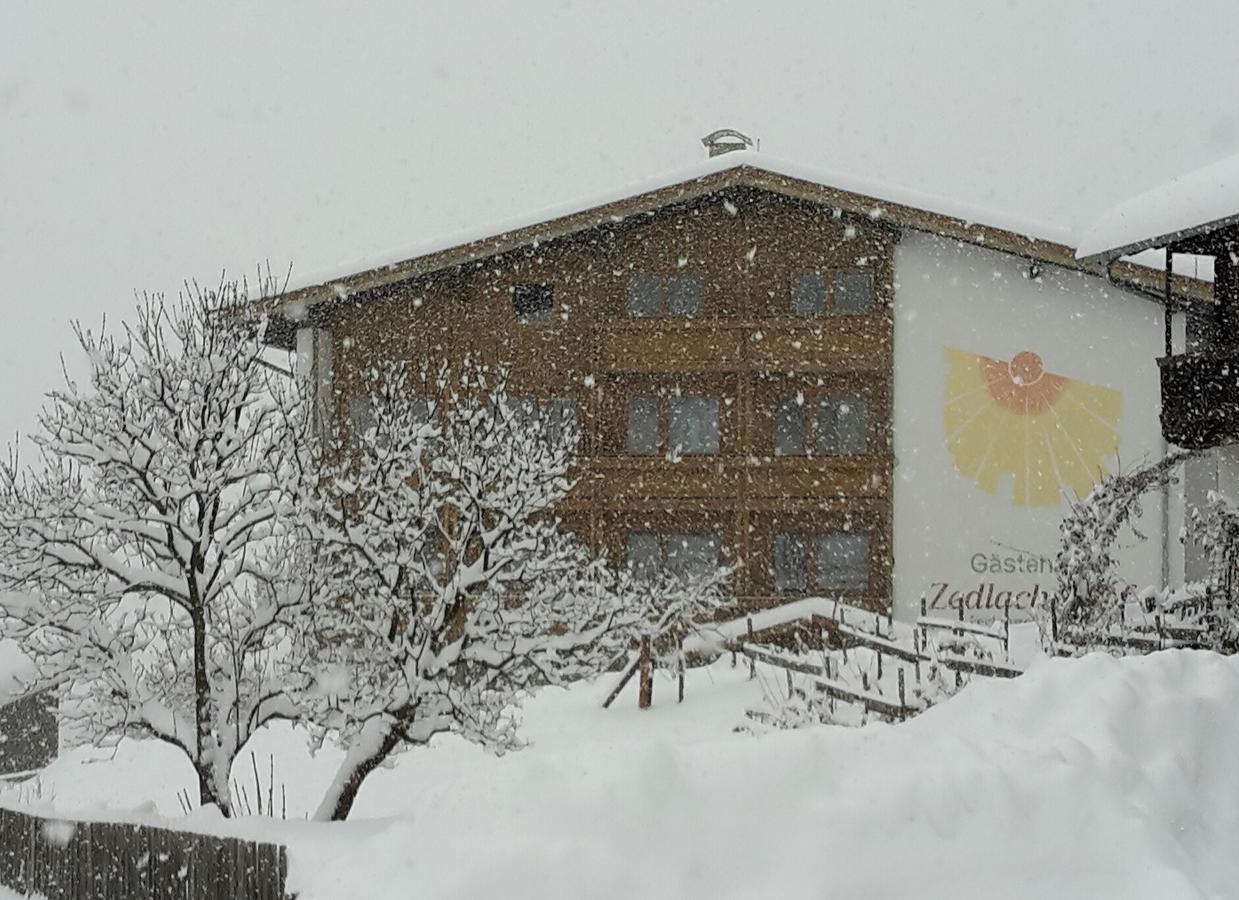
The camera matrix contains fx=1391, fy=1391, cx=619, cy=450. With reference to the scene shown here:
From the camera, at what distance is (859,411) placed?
22.7 m

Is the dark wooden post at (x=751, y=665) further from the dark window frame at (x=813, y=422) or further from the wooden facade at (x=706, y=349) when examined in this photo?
the dark window frame at (x=813, y=422)

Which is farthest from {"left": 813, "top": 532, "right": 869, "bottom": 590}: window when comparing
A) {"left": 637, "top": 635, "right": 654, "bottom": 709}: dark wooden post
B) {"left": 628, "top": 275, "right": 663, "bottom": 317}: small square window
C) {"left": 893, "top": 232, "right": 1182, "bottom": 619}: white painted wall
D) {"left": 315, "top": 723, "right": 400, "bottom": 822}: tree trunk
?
{"left": 315, "top": 723, "right": 400, "bottom": 822}: tree trunk

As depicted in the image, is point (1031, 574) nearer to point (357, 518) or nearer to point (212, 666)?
point (357, 518)

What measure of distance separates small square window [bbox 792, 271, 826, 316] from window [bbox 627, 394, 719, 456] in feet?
6.86

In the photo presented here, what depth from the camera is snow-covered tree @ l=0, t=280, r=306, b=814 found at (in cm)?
1114

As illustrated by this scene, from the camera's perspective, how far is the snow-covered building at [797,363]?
2205 centimetres

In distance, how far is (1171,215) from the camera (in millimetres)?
15195

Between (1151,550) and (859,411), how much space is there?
500 centimetres

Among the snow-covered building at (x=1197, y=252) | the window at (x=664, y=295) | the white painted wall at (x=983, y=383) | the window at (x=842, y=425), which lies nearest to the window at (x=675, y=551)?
the window at (x=842, y=425)

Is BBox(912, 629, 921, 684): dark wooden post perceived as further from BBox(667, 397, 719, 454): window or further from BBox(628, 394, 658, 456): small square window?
BBox(628, 394, 658, 456): small square window

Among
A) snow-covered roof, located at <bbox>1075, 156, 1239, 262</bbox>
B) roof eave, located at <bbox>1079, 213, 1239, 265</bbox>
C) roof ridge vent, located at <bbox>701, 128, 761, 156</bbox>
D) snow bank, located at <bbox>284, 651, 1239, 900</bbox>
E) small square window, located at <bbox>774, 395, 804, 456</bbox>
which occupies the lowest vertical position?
snow bank, located at <bbox>284, 651, 1239, 900</bbox>

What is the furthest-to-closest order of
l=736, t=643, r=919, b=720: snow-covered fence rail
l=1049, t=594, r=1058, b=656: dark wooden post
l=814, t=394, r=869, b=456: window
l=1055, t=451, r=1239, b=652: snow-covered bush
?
l=814, t=394, r=869, b=456: window → l=1055, t=451, r=1239, b=652: snow-covered bush → l=1049, t=594, r=1058, b=656: dark wooden post → l=736, t=643, r=919, b=720: snow-covered fence rail

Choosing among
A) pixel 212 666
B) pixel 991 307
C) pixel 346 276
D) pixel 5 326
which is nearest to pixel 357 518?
pixel 212 666

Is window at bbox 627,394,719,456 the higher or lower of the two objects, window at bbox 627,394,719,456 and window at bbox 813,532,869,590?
the higher
